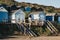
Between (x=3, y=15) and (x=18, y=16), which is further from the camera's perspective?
(x=18, y=16)

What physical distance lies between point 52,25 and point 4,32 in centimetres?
1086

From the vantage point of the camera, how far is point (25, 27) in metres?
50.9

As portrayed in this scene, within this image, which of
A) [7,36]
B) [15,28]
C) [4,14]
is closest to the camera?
[7,36]

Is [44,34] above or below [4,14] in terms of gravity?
below

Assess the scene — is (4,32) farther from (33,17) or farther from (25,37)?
(33,17)

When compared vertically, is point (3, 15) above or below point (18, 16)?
above

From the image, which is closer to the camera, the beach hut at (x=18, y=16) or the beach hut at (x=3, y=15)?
the beach hut at (x=3, y=15)

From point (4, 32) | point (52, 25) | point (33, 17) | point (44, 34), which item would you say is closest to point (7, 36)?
point (4, 32)

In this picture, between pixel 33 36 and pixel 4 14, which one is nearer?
pixel 33 36

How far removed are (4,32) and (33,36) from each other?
5.33m

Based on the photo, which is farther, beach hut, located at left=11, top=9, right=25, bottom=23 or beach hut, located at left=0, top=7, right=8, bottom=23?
beach hut, located at left=11, top=9, right=25, bottom=23

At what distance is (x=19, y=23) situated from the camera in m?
51.3

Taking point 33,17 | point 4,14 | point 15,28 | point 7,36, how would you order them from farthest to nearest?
1. point 33,17
2. point 4,14
3. point 15,28
4. point 7,36

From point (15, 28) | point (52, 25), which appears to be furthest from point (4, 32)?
point (52, 25)
